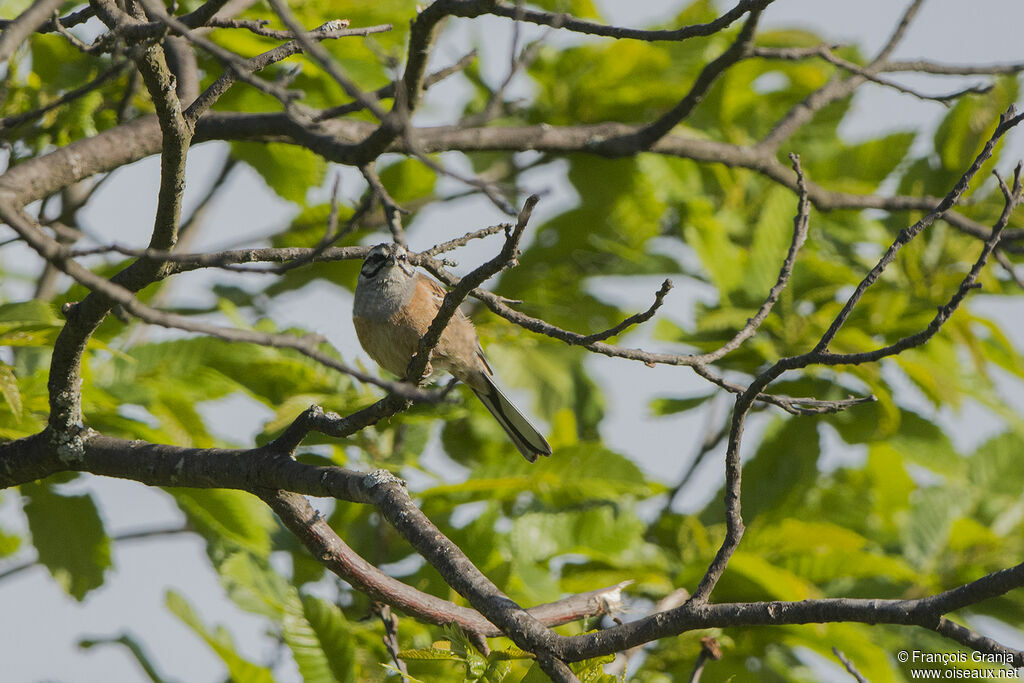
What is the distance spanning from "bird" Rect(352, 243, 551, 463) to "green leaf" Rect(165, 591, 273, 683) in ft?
4.88

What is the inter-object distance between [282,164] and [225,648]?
7.85 feet

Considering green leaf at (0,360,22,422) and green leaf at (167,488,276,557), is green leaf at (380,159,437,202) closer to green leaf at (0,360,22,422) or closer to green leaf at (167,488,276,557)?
green leaf at (167,488,276,557)

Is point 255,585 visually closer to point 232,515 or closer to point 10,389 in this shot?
point 232,515

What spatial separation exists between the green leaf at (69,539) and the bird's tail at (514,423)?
5.85 feet

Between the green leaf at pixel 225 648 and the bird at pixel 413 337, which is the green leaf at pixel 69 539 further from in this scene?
the bird at pixel 413 337

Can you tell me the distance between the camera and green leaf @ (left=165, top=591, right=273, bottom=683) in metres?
3.53

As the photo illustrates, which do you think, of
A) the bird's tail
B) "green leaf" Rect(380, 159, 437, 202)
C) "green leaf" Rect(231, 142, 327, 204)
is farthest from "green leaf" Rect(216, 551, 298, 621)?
"green leaf" Rect(380, 159, 437, 202)

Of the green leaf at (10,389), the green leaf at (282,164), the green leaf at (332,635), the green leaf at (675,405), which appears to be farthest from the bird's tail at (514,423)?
the green leaf at (10,389)

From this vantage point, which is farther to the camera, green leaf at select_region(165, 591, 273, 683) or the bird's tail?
the bird's tail

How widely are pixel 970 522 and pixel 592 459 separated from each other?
7.46 ft

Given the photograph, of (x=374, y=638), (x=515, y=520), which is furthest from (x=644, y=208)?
(x=374, y=638)

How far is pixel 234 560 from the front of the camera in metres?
3.93

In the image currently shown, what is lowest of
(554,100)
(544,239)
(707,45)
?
(544,239)

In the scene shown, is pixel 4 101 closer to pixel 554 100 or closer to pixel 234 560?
pixel 234 560
